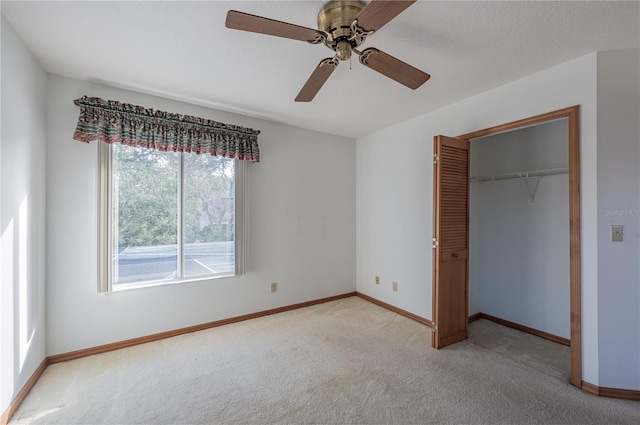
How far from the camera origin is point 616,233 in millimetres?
1995

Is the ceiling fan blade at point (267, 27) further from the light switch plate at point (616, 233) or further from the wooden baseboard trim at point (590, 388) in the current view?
the wooden baseboard trim at point (590, 388)

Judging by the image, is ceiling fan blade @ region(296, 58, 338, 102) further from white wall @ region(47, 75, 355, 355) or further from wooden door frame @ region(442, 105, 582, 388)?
wooden door frame @ region(442, 105, 582, 388)

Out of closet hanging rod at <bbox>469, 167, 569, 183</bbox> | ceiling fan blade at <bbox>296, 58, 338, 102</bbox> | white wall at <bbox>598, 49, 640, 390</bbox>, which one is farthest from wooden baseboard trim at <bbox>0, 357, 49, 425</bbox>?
closet hanging rod at <bbox>469, 167, 569, 183</bbox>

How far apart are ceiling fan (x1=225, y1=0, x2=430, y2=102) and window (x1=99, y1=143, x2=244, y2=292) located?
185 centimetres

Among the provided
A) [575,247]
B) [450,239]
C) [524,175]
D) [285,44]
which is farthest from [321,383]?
[524,175]

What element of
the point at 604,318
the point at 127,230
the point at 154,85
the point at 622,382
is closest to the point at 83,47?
the point at 154,85

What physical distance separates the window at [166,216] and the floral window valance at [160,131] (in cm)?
16

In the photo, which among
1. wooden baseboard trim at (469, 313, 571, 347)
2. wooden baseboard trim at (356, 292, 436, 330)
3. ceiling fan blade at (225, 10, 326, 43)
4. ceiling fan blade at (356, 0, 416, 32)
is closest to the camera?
ceiling fan blade at (356, 0, 416, 32)

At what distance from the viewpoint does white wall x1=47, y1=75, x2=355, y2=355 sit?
8.02 ft

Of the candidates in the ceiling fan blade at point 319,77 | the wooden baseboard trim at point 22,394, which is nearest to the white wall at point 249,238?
the wooden baseboard trim at point 22,394

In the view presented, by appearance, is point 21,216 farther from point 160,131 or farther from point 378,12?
point 378,12

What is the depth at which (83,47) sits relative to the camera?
2.02m

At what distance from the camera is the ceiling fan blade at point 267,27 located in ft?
4.28

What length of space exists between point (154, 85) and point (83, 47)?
613mm
